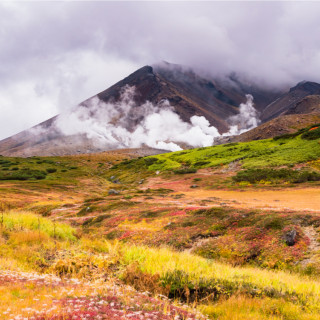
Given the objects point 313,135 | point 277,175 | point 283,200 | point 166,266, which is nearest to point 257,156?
point 313,135

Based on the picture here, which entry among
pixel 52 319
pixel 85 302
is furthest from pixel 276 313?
pixel 52 319

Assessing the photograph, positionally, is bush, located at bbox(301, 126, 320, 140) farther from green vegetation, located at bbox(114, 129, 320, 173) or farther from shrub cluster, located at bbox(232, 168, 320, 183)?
shrub cluster, located at bbox(232, 168, 320, 183)

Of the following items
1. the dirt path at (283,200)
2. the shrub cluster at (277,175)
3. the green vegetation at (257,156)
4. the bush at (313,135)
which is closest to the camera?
the dirt path at (283,200)

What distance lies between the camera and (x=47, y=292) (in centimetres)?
450

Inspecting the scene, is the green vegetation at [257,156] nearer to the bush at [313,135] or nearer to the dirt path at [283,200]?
the bush at [313,135]

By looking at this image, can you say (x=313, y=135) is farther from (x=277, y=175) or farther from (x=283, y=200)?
(x=283, y=200)

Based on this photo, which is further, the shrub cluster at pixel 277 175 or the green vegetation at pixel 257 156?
the green vegetation at pixel 257 156

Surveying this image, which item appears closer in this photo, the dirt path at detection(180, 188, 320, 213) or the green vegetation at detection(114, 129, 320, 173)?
the dirt path at detection(180, 188, 320, 213)

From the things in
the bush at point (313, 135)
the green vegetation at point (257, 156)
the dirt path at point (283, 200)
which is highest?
the bush at point (313, 135)

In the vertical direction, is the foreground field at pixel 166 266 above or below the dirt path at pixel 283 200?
above

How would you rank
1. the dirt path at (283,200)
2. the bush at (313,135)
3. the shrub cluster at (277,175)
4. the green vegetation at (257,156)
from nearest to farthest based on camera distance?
the dirt path at (283,200) → the shrub cluster at (277,175) → the green vegetation at (257,156) → the bush at (313,135)

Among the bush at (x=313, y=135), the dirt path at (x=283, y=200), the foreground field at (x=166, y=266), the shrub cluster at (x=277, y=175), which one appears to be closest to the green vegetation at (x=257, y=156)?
the bush at (x=313, y=135)

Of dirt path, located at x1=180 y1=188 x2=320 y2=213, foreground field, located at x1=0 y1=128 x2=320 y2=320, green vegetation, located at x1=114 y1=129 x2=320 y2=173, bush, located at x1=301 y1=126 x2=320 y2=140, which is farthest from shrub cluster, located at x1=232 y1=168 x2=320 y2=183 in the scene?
foreground field, located at x1=0 y1=128 x2=320 y2=320

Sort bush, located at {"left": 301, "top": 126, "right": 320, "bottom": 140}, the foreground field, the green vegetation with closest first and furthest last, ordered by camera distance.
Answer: the foreground field → the green vegetation → bush, located at {"left": 301, "top": 126, "right": 320, "bottom": 140}
